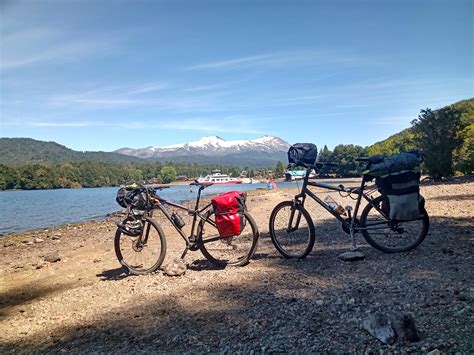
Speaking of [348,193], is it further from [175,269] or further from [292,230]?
[175,269]

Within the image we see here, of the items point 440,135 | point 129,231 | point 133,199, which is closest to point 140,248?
point 129,231

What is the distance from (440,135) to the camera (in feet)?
96.9

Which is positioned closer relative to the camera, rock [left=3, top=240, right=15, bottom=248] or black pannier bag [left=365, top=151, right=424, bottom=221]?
A: black pannier bag [left=365, top=151, right=424, bottom=221]

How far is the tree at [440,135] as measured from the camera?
28875mm

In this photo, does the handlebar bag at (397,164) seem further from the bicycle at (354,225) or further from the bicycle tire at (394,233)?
the bicycle tire at (394,233)

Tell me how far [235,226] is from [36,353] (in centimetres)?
368

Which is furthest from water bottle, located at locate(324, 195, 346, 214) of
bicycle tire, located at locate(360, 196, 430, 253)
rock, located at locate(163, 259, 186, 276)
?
rock, located at locate(163, 259, 186, 276)

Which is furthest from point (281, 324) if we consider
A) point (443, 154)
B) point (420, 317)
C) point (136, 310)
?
point (443, 154)

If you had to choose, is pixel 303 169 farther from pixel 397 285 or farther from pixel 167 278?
pixel 167 278

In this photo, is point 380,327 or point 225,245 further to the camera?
point 225,245

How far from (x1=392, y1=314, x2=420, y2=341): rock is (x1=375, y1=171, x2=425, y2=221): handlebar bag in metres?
2.99

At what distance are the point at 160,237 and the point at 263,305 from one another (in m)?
3.00

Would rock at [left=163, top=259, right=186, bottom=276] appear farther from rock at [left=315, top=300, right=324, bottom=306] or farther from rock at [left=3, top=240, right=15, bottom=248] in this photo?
rock at [left=3, top=240, right=15, bottom=248]

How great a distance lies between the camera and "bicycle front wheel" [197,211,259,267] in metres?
6.98
